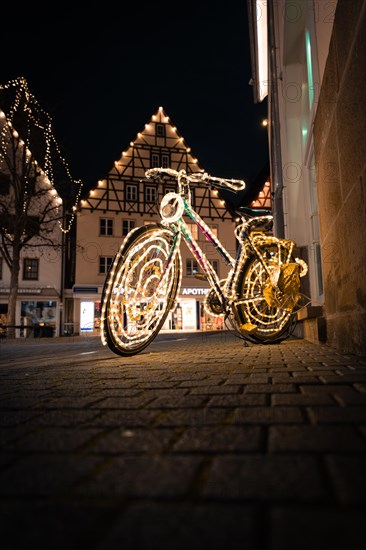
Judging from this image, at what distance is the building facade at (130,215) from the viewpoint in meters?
24.5

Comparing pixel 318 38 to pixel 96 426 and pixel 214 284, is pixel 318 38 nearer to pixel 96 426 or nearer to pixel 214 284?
pixel 214 284

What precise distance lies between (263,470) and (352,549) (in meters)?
0.31

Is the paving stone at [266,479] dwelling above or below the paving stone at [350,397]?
below

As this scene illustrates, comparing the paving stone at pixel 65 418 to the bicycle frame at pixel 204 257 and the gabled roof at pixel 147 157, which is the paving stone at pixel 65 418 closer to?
the bicycle frame at pixel 204 257

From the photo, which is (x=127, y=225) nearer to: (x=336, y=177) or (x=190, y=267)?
(x=190, y=267)

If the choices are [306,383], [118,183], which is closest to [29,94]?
[118,183]

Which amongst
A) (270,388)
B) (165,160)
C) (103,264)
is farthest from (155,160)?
(270,388)

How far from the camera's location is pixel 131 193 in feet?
84.7

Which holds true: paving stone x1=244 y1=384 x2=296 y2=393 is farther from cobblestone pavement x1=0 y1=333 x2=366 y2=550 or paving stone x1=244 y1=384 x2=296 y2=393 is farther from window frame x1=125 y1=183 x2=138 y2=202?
window frame x1=125 y1=183 x2=138 y2=202

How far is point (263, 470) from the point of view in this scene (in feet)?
2.89

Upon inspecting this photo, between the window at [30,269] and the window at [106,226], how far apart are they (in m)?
4.29

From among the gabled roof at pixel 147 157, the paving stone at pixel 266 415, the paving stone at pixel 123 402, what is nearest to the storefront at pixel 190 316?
the gabled roof at pixel 147 157

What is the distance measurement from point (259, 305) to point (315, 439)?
13.2ft

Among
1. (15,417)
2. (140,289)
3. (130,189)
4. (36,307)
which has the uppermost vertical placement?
(130,189)
